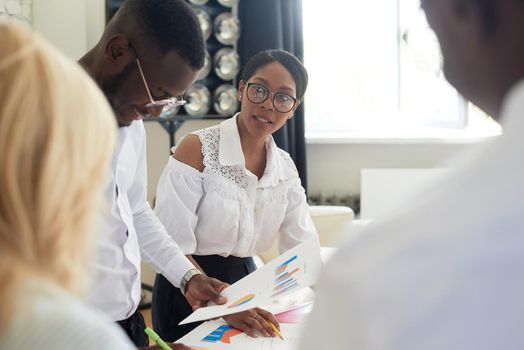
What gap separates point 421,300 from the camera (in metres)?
0.51

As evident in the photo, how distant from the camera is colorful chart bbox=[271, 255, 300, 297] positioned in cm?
170

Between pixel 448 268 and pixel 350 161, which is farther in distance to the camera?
pixel 350 161

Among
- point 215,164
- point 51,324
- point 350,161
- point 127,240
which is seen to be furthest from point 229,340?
point 350,161

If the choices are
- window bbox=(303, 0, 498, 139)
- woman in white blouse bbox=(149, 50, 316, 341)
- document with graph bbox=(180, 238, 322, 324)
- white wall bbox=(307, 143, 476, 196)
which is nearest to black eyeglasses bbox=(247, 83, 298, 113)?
woman in white blouse bbox=(149, 50, 316, 341)

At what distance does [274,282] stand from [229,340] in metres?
0.19

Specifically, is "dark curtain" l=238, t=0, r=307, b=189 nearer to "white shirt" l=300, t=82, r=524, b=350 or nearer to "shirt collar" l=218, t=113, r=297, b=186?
"shirt collar" l=218, t=113, r=297, b=186

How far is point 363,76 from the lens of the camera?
4.87m

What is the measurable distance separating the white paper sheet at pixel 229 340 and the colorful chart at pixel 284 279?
108 mm

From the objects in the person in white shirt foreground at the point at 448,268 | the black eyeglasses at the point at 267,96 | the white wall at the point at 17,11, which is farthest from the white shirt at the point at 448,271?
the white wall at the point at 17,11

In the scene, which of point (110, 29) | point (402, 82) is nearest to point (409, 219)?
point (110, 29)

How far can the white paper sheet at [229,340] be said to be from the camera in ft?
5.56

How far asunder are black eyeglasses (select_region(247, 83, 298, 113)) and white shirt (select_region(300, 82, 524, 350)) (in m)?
1.78

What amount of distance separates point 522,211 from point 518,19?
0.16 metres

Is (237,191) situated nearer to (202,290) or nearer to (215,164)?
(215,164)
